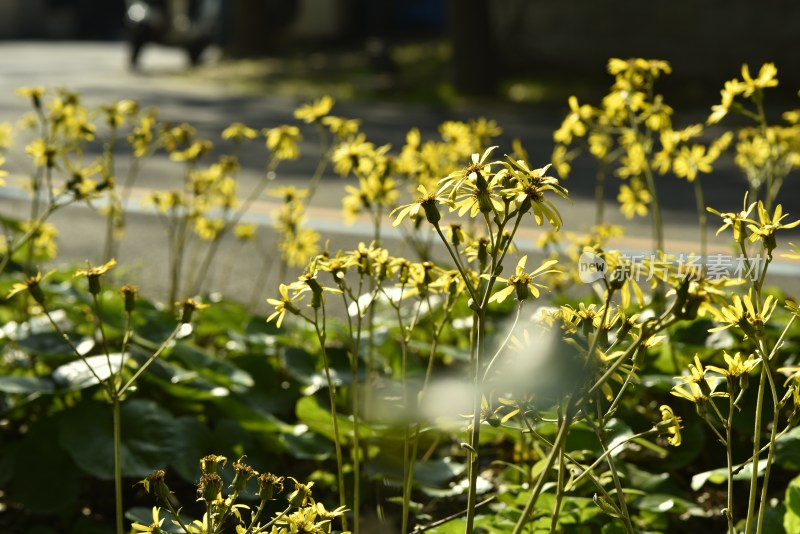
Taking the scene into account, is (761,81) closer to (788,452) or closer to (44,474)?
(788,452)

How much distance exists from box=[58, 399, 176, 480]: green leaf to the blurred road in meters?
1.08

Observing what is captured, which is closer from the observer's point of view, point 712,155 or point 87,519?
point 87,519

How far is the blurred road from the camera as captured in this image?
241 inches

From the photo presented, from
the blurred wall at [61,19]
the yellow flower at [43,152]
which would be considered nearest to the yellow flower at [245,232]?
the yellow flower at [43,152]

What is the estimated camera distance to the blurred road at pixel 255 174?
6.12m

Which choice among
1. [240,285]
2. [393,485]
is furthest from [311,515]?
[240,285]

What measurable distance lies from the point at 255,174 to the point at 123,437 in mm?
6155

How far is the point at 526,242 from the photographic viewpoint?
5871 mm

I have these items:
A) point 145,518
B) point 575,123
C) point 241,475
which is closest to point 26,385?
point 145,518

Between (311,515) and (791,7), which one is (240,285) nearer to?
(311,515)

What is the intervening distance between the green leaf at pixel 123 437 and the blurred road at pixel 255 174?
1081 mm

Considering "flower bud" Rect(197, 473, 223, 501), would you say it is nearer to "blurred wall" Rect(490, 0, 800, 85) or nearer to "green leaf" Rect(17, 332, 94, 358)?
"green leaf" Rect(17, 332, 94, 358)

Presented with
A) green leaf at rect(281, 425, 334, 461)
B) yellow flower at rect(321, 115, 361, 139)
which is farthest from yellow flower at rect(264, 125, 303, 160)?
green leaf at rect(281, 425, 334, 461)

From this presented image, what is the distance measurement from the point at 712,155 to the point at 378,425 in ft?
4.18
